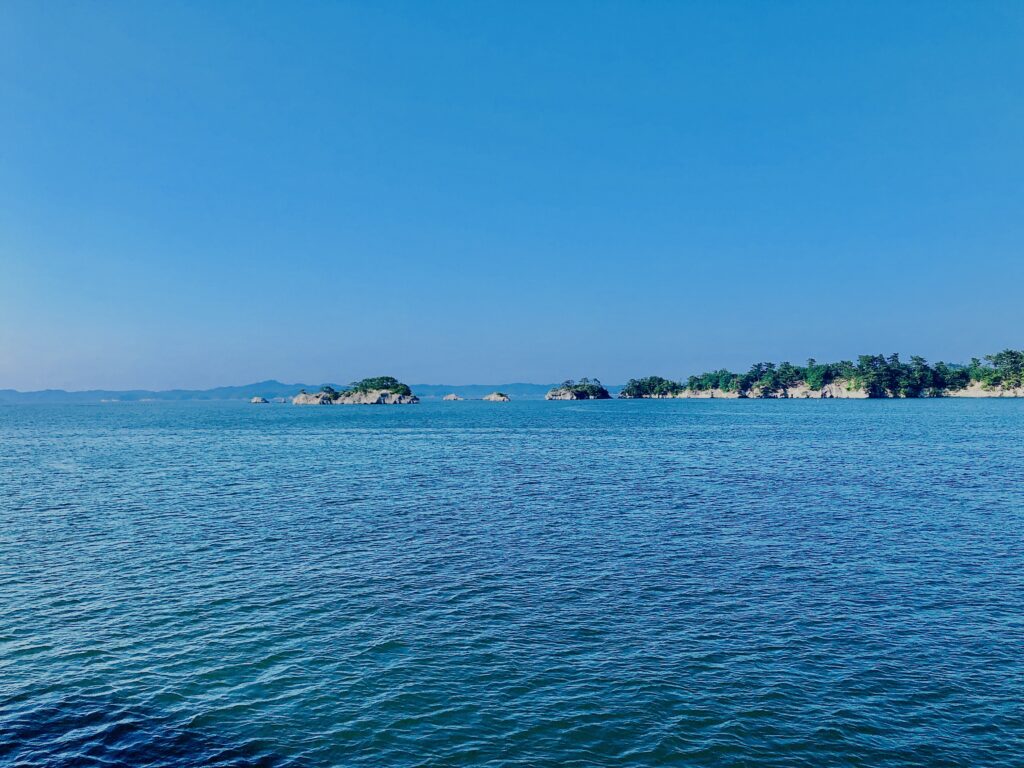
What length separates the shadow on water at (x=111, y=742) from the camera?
1670 cm

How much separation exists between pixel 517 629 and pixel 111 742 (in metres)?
13.6

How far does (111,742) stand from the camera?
17.7 m

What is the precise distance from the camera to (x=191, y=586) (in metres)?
30.9

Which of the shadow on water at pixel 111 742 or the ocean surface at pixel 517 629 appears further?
the ocean surface at pixel 517 629

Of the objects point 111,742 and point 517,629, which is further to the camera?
point 517,629

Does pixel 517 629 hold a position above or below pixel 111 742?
above

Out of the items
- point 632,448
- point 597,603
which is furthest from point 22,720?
point 632,448

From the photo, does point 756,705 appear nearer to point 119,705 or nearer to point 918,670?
point 918,670

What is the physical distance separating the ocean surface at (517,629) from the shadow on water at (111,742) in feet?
0.29

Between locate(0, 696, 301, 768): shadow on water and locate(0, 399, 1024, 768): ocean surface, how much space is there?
9 centimetres

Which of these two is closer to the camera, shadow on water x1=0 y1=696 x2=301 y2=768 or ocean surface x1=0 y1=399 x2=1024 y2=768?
shadow on water x1=0 y1=696 x2=301 y2=768

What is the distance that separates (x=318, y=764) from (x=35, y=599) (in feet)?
67.9

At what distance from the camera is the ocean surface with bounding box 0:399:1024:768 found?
704 inches

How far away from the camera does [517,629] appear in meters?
25.2
